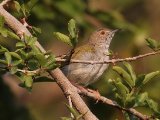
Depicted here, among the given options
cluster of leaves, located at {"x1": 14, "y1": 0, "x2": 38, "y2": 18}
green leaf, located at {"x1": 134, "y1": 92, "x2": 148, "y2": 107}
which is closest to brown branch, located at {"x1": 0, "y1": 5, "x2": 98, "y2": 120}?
cluster of leaves, located at {"x1": 14, "y1": 0, "x2": 38, "y2": 18}

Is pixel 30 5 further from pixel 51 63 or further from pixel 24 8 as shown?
pixel 51 63

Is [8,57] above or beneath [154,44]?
above

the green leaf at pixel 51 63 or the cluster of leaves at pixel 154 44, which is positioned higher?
the green leaf at pixel 51 63

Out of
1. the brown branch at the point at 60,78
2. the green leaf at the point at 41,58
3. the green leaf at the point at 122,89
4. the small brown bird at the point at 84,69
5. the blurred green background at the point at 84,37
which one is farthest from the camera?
the blurred green background at the point at 84,37

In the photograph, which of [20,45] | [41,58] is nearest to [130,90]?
[41,58]

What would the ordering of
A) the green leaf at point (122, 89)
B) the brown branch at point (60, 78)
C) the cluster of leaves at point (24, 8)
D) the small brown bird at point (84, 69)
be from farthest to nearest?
1. the small brown bird at point (84, 69)
2. the cluster of leaves at point (24, 8)
3. the brown branch at point (60, 78)
4. the green leaf at point (122, 89)

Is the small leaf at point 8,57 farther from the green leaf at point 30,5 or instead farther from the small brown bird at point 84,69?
the small brown bird at point 84,69

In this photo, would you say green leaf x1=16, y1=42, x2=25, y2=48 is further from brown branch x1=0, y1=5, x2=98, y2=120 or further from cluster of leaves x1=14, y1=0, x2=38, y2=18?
cluster of leaves x1=14, y1=0, x2=38, y2=18

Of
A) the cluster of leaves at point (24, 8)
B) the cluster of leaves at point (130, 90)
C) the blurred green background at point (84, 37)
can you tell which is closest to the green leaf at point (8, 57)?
the cluster of leaves at point (24, 8)
